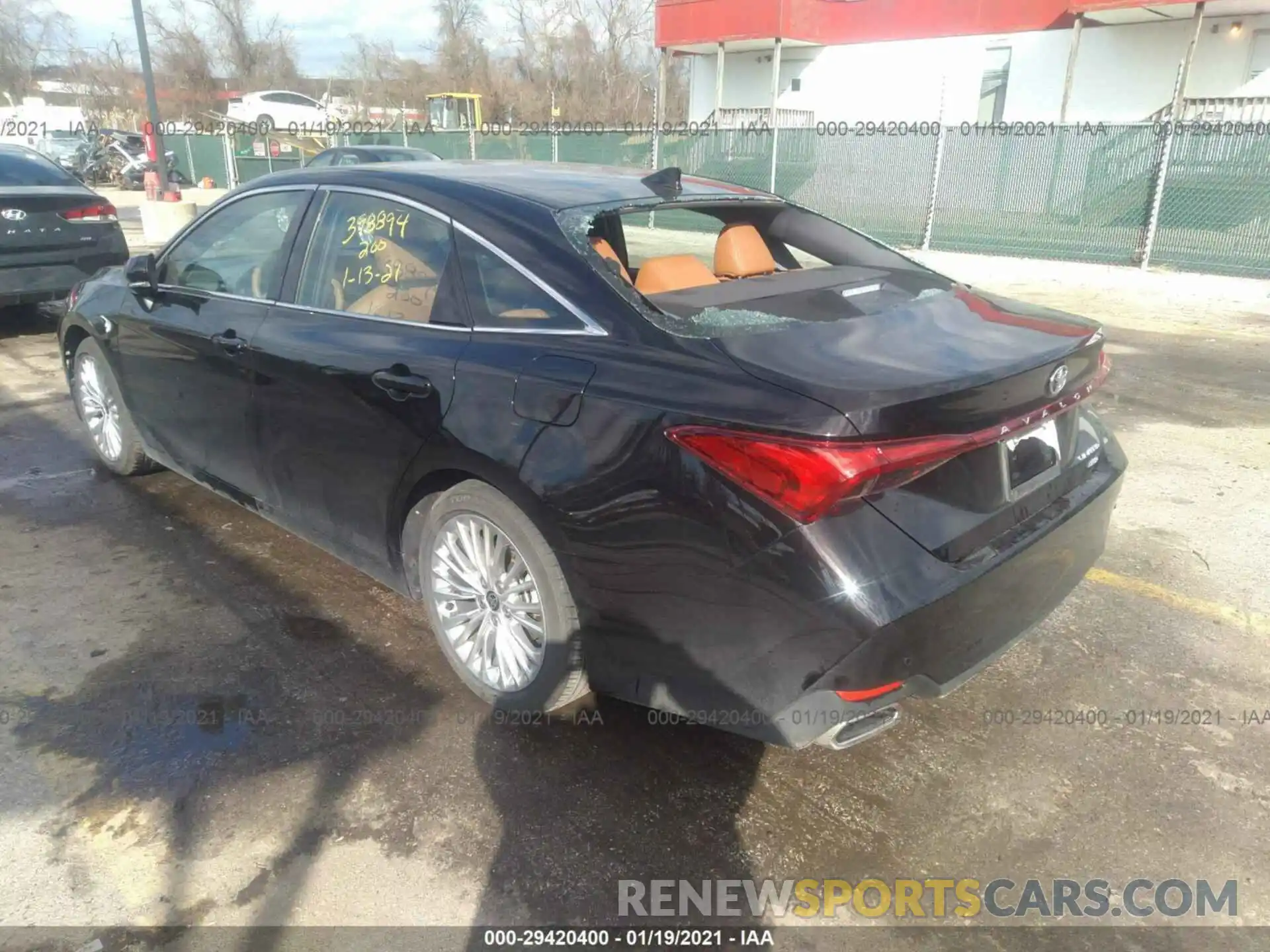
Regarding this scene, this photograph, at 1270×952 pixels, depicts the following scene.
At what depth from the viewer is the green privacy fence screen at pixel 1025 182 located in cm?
1301

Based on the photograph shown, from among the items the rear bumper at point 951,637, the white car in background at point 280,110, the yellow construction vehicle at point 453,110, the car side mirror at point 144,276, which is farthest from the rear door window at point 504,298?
the white car in background at point 280,110

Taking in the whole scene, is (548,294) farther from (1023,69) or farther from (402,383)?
(1023,69)

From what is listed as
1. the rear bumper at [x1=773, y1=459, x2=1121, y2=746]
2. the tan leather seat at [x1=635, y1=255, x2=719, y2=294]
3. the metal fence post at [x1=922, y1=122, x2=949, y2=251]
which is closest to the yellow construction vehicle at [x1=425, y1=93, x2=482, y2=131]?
the metal fence post at [x1=922, y1=122, x2=949, y2=251]

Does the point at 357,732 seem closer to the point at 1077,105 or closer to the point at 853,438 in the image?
the point at 853,438

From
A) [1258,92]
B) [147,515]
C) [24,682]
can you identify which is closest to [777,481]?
[24,682]

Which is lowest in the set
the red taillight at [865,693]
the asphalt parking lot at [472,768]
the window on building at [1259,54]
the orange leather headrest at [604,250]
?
the asphalt parking lot at [472,768]

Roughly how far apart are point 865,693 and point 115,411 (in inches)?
165

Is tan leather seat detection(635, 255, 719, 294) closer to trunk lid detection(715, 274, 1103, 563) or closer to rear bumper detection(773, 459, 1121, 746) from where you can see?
trunk lid detection(715, 274, 1103, 563)

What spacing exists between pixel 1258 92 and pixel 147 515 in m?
23.2

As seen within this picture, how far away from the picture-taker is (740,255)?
350 centimetres

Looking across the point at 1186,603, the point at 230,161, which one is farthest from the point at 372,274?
the point at 230,161

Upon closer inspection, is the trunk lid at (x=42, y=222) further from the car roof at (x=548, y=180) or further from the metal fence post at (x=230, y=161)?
the metal fence post at (x=230, y=161)

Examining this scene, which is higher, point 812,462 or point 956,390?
point 956,390

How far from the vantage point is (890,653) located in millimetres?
2170
